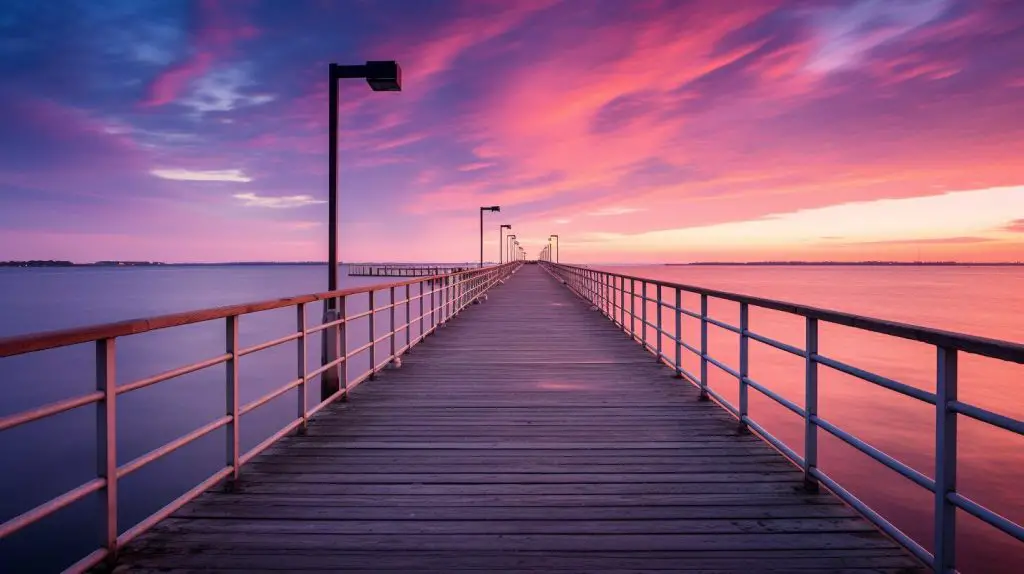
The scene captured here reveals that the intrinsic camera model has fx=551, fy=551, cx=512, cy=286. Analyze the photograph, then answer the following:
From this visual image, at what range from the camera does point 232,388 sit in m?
3.38

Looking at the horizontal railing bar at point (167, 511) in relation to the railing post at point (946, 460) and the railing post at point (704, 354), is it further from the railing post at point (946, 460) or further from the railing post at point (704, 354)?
the railing post at point (704, 354)

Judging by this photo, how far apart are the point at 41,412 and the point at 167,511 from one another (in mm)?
1172

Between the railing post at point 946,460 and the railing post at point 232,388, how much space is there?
3530 mm

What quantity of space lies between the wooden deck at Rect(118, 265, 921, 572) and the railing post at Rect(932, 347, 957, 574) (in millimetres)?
344

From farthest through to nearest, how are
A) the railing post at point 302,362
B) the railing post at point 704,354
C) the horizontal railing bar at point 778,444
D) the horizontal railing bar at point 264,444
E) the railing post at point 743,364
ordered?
the railing post at point 704,354 < the railing post at point 743,364 < the railing post at point 302,362 < the horizontal railing bar at point 264,444 < the horizontal railing bar at point 778,444

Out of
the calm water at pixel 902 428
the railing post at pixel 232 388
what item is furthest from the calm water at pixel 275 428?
the railing post at pixel 232 388

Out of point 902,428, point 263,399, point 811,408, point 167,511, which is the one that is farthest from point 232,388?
point 902,428

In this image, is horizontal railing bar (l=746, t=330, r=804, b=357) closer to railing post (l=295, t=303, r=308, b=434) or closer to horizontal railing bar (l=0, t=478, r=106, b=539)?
railing post (l=295, t=303, r=308, b=434)

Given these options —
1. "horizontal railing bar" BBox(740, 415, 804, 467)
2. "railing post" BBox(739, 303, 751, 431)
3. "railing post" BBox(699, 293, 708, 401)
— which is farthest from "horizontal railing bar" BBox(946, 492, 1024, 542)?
"railing post" BBox(699, 293, 708, 401)

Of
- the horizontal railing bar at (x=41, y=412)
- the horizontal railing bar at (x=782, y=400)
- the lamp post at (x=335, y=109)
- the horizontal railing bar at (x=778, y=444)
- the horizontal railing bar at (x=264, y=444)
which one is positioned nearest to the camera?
the horizontal railing bar at (x=41, y=412)

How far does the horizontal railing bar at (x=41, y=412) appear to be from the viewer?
1894mm

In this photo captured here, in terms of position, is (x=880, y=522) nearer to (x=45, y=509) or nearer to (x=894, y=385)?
(x=894, y=385)

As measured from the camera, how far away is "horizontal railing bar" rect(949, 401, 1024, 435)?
1.91m

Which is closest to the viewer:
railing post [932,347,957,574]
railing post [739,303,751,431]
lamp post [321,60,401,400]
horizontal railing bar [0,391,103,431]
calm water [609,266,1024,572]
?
horizontal railing bar [0,391,103,431]
